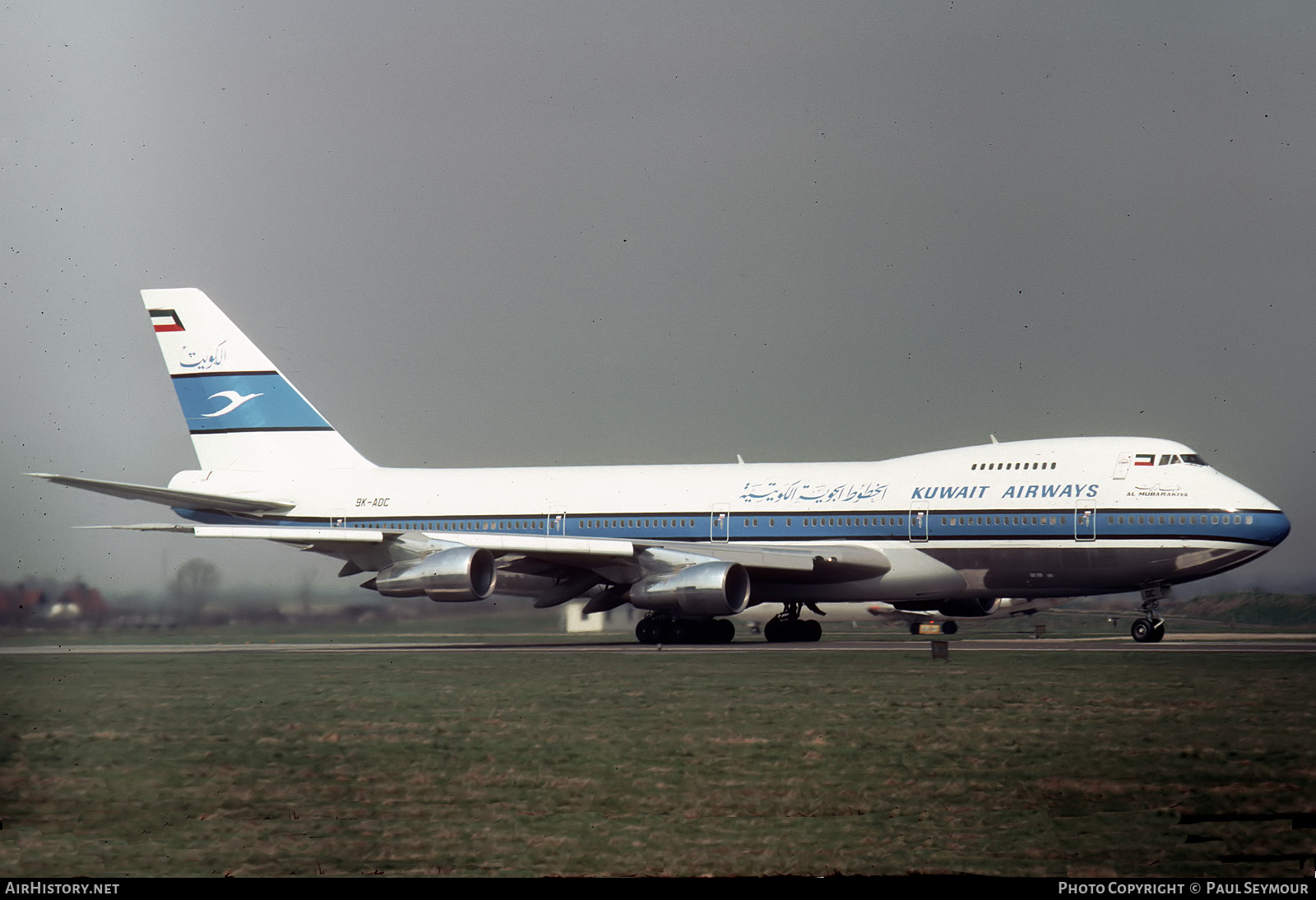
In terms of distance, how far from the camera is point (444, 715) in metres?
17.2

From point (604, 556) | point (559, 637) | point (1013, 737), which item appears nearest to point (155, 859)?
point (1013, 737)

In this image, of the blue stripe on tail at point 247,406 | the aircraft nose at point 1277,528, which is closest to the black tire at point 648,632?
the blue stripe on tail at point 247,406

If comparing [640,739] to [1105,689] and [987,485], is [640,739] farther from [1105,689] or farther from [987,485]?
[987,485]

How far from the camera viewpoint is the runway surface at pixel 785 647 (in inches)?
1169

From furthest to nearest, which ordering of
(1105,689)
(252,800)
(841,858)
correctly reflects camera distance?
(1105,689) → (252,800) → (841,858)

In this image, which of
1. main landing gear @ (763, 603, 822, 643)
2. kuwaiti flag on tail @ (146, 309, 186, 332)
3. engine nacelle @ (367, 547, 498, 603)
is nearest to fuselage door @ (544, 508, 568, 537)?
engine nacelle @ (367, 547, 498, 603)

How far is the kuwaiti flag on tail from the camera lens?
43.6 meters

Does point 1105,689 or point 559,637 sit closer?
point 1105,689

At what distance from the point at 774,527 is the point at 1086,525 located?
297 inches

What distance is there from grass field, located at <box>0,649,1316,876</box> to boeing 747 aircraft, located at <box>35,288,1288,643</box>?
11804 mm

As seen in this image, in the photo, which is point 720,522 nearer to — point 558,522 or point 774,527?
point 774,527

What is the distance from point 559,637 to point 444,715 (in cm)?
2489

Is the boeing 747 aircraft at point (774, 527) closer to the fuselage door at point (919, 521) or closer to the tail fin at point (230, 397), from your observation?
the fuselage door at point (919, 521)

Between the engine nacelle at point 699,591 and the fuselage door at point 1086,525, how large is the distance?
25.0 feet
